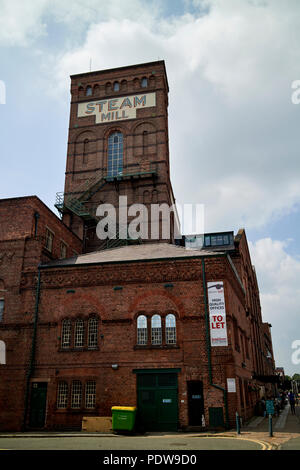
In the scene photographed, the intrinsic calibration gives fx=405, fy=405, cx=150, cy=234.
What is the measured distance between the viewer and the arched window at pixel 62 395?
22.1 metres

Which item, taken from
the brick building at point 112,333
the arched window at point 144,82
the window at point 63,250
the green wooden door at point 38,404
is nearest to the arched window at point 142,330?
the brick building at point 112,333

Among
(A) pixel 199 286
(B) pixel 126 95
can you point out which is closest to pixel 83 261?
(A) pixel 199 286

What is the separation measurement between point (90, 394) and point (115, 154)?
25.2 m

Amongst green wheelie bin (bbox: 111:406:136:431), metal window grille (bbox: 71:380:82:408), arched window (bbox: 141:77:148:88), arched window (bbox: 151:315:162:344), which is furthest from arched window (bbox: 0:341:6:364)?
arched window (bbox: 141:77:148:88)

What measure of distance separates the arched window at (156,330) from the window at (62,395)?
5.50 metres

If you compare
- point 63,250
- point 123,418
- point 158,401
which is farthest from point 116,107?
point 123,418

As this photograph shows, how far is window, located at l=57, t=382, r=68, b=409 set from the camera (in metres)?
22.1

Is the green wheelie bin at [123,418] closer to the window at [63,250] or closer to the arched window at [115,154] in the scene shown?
the window at [63,250]

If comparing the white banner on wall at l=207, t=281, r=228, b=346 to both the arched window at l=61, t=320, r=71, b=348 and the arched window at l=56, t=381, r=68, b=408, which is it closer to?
the arched window at l=61, t=320, r=71, b=348

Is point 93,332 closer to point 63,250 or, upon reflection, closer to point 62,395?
point 62,395

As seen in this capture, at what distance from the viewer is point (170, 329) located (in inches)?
871

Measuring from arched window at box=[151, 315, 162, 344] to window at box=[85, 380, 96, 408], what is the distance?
404cm

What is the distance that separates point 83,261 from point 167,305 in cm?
623

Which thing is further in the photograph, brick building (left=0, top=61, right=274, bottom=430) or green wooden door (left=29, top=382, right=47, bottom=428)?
green wooden door (left=29, top=382, right=47, bottom=428)
